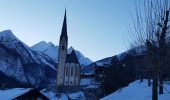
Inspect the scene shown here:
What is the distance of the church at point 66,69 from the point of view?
138750 millimetres

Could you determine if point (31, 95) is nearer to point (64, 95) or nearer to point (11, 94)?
point (11, 94)

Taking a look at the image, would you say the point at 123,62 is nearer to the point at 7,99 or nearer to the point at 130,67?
the point at 130,67

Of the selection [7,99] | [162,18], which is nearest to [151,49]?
[162,18]

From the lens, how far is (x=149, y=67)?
2584 cm

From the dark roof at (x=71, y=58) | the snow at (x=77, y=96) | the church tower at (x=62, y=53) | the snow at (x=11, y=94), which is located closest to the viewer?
the snow at (x=11, y=94)

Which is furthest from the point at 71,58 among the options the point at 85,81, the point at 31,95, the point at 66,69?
the point at 31,95

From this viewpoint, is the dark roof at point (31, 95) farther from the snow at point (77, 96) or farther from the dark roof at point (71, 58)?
the dark roof at point (71, 58)

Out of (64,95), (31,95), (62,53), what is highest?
(62,53)

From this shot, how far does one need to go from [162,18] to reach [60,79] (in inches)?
4551

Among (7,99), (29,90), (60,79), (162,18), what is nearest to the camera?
(162,18)

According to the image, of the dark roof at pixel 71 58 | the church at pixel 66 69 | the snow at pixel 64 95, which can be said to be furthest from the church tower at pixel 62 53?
the snow at pixel 64 95

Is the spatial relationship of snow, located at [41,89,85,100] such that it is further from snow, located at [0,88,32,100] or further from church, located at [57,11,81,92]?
snow, located at [0,88,32,100]

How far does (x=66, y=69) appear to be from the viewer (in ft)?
468

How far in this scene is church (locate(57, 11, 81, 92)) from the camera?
13875cm
